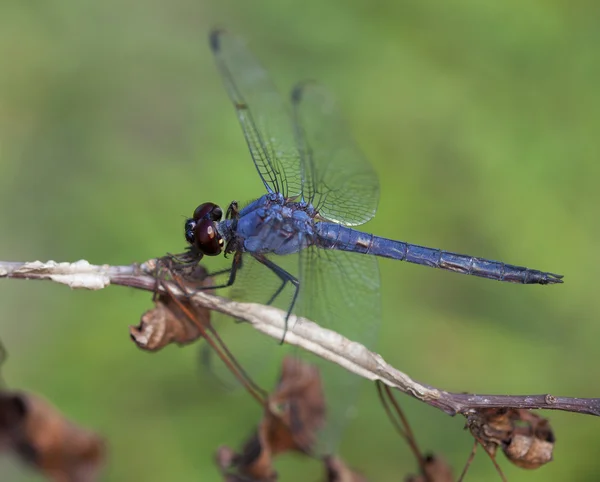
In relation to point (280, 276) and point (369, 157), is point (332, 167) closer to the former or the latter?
point (280, 276)

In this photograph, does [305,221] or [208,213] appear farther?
[305,221]

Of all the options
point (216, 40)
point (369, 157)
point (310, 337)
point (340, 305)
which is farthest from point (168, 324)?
point (369, 157)

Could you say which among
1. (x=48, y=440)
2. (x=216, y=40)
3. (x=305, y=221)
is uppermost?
(x=216, y=40)

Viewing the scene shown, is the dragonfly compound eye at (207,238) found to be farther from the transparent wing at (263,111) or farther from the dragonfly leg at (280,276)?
the transparent wing at (263,111)

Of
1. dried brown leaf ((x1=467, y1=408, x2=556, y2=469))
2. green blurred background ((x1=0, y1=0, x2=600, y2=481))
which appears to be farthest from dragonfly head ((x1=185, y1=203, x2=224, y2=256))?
dried brown leaf ((x1=467, y1=408, x2=556, y2=469))

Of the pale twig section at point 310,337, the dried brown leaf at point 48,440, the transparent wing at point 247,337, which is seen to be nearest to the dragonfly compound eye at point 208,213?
the transparent wing at point 247,337

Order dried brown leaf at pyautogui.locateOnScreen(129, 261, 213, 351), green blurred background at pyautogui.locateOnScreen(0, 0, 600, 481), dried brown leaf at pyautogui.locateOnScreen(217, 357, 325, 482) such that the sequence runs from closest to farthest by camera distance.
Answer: dried brown leaf at pyautogui.locateOnScreen(129, 261, 213, 351)
dried brown leaf at pyautogui.locateOnScreen(217, 357, 325, 482)
green blurred background at pyautogui.locateOnScreen(0, 0, 600, 481)

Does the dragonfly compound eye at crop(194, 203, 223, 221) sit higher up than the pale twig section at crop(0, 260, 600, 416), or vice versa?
the dragonfly compound eye at crop(194, 203, 223, 221)

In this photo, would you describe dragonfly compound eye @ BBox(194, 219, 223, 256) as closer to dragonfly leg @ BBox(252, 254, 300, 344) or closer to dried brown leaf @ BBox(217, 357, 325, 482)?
dragonfly leg @ BBox(252, 254, 300, 344)
